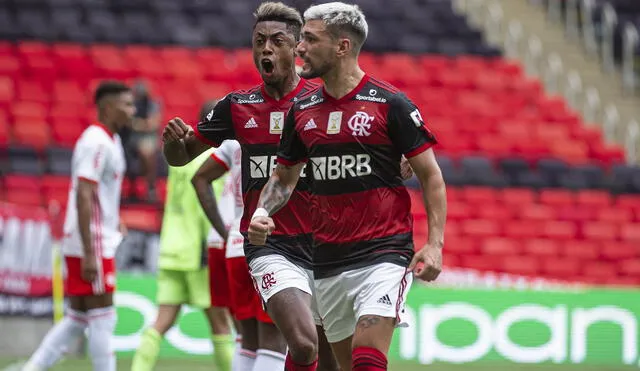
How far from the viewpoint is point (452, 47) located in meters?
23.3

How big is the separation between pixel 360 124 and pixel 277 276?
1.05m

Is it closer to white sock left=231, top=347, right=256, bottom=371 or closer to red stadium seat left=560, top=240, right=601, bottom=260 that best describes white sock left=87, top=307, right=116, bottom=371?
white sock left=231, top=347, right=256, bottom=371

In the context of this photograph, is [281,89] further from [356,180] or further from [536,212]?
[536,212]

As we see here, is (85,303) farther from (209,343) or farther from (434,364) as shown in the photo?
(434,364)

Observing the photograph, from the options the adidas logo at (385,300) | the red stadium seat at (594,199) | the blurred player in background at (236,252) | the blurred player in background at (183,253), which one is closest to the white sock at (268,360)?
the blurred player in background at (236,252)

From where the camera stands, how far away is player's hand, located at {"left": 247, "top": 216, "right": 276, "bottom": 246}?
6.37m

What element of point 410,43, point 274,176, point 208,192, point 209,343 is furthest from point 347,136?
point 410,43

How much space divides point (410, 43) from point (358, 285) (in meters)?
17.2

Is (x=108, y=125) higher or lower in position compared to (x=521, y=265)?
higher

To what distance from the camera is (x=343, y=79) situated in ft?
21.4

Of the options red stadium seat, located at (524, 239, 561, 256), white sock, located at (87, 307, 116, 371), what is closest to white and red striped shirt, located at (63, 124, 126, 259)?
white sock, located at (87, 307, 116, 371)

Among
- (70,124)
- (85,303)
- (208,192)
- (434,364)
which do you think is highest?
(70,124)

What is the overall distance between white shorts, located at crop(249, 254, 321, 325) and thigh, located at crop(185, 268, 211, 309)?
289cm

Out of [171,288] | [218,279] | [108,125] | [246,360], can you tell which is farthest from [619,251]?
[246,360]
